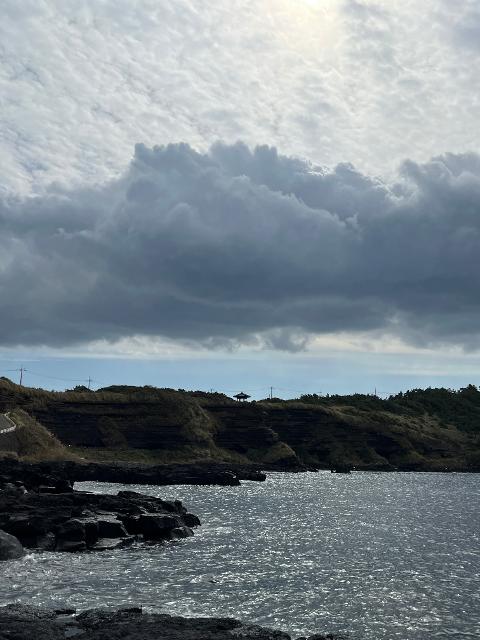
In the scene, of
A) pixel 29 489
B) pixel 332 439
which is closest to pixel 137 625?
pixel 29 489

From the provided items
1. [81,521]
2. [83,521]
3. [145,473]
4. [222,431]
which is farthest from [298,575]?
[222,431]

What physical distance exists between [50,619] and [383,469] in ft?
519

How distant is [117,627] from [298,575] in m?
19.4

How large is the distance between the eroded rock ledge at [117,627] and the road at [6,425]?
93155 mm

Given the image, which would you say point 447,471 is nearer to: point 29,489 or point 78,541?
point 29,489

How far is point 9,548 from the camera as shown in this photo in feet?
149

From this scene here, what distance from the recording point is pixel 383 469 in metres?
179

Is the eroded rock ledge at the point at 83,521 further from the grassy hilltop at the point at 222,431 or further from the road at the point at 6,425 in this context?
the grassy hilltop at the point at 222,431

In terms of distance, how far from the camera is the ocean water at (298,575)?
33.3m

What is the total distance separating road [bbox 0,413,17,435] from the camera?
389 ft

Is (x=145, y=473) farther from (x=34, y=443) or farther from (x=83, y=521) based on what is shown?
(x=83, y=521)

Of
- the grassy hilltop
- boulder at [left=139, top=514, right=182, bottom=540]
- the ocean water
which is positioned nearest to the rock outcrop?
the grassy hilltop

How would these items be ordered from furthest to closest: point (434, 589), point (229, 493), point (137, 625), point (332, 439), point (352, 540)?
point (332, 439) < point (229, 493) < point (352, 540) < point (434, 589) < point (137, 625)

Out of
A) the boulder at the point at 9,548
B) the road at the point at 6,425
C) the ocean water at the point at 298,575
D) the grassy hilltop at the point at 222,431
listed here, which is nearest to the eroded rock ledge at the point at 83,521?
the boulder at the point at 9,548
